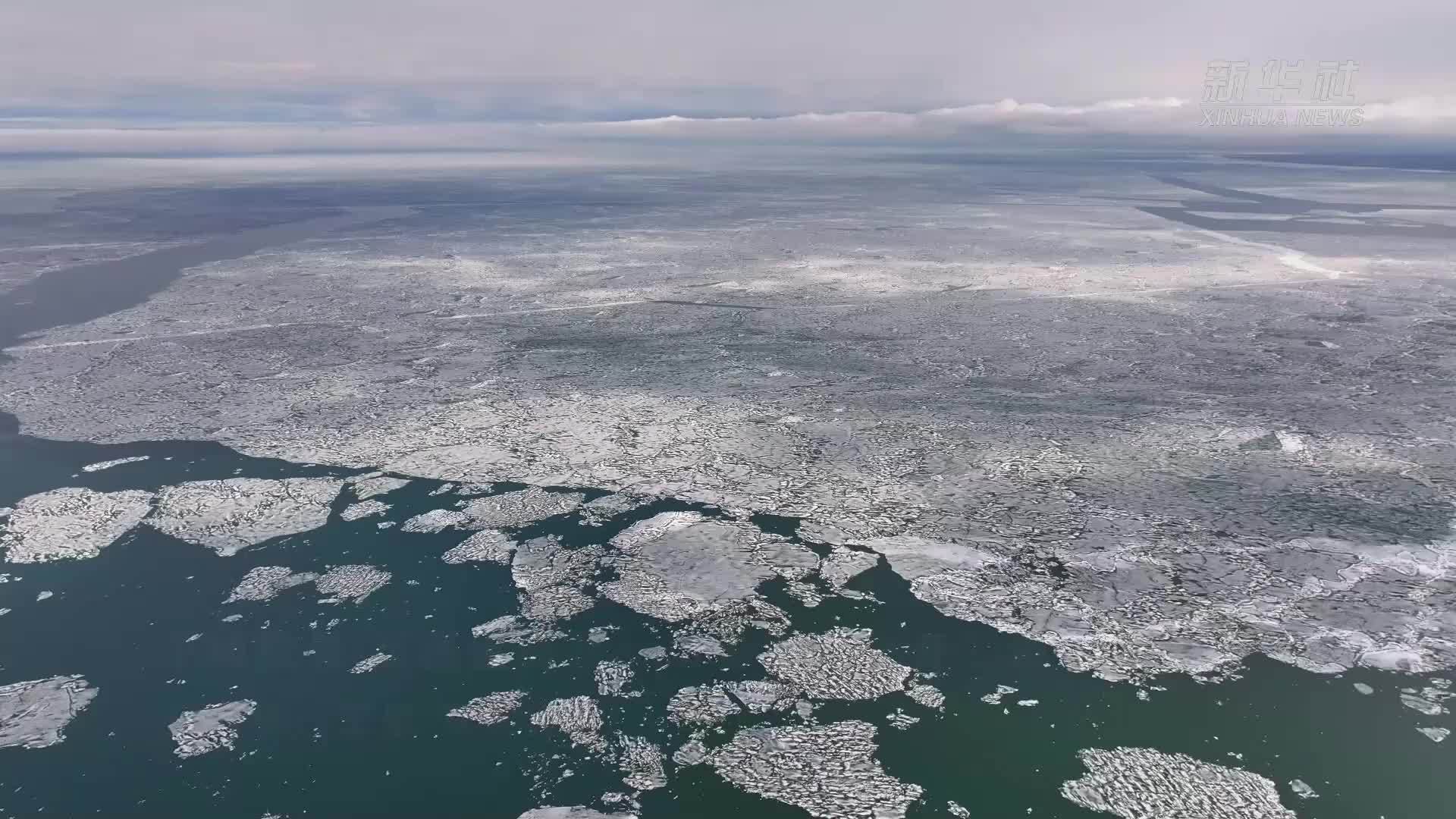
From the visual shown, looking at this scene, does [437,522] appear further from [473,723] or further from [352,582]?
[473,723]

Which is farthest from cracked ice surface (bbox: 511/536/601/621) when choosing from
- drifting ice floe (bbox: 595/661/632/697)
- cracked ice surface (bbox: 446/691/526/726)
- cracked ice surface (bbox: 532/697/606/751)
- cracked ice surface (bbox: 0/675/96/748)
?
cracked ice surface (bbox: 0/675/96/748)

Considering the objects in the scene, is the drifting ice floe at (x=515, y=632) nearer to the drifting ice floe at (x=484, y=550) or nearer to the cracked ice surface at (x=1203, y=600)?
the drifting ice floe at (x=484, y=550)

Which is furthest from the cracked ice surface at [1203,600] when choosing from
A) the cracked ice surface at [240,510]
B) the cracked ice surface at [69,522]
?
the cracked ice surface at [69,522]

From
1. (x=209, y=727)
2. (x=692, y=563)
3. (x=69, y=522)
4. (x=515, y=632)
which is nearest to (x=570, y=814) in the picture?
(x=515, y=632)

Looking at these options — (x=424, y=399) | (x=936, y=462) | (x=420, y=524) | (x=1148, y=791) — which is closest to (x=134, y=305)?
(x=424, y=399)

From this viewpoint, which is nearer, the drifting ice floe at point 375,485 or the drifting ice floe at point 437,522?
the drifting ice floe at point 437,522

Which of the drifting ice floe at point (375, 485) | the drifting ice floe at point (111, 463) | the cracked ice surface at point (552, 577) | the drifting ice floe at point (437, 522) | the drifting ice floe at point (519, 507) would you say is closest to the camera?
the cracked ice surface at point (552, 577)

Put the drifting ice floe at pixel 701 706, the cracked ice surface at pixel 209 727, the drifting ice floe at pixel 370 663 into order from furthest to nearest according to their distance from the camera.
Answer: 1. the drifting ice floe at pixel 370 663
2. the drifting ice floe at pixel 701 706
3. the cracked ice surface at pixel 209 727
